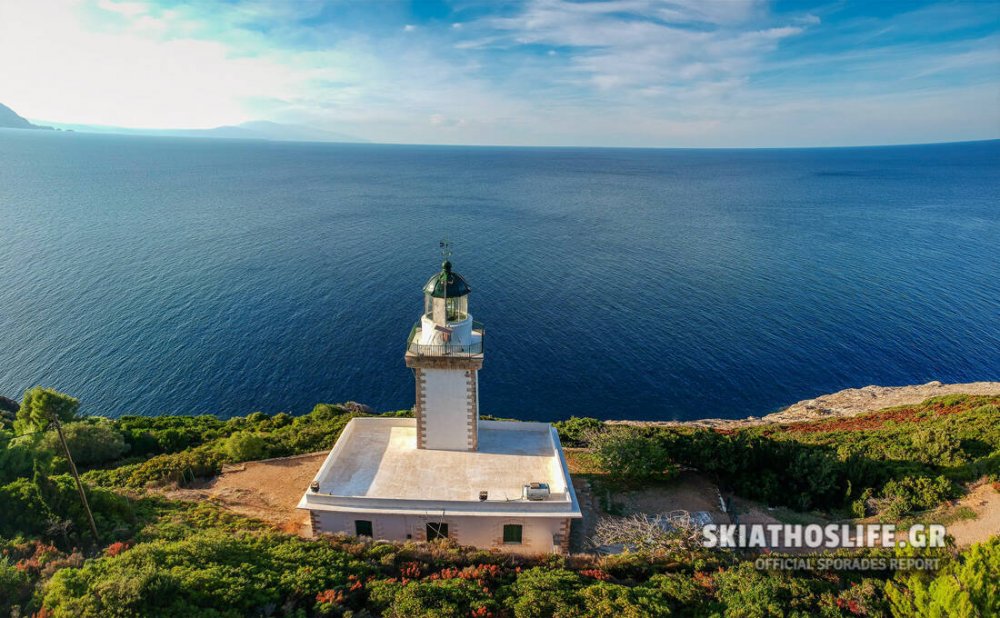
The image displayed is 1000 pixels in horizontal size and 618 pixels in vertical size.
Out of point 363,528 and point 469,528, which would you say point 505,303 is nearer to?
point 469,528

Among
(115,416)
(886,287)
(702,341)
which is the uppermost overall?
(886,287)

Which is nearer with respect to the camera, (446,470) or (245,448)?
(446,470)

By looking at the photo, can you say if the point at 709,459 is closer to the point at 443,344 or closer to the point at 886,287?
the point at 443,344

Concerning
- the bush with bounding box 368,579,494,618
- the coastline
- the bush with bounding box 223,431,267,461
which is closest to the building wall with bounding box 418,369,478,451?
the bush with bounding box 368,579,494,618

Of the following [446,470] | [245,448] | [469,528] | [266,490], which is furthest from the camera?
[245,448]

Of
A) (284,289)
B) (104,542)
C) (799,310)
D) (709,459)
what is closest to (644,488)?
(709,459)

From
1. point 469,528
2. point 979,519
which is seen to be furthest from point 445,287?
point 979,519

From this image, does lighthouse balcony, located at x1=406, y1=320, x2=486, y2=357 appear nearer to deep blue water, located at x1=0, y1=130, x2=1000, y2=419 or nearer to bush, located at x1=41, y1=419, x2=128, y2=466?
bush, located at x1=41, y1=419, x2=128, y2=466
